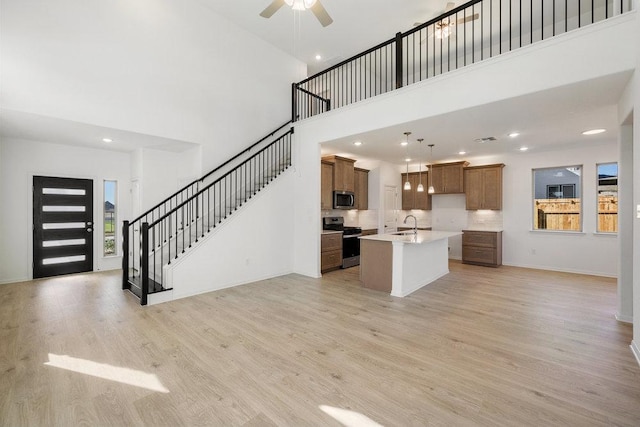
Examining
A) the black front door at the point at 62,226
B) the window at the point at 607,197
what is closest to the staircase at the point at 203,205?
the black front door at the point at 62,226

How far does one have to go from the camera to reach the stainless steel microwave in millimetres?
6988

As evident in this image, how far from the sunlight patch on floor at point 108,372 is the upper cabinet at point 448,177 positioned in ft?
25.3

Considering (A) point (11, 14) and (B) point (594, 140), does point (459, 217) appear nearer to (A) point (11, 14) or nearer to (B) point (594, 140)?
(B) point (594, 140)

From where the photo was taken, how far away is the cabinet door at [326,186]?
670 cm

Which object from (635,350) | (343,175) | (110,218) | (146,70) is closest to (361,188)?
(343,175)

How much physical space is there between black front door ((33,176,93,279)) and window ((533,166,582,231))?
10481 millimetres

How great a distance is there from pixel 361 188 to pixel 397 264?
12.4 feet

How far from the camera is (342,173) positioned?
709 centimetres

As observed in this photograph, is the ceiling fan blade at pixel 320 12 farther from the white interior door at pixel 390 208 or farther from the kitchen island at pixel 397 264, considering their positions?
the white interior door at pixel 390 208

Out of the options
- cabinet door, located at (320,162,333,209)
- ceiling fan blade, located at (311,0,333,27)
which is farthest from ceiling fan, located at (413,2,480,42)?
cabinet door, located at (320,162,333,209)

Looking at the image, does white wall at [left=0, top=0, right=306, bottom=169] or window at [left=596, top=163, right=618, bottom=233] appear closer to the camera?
white wall at [left=0, top=0, right=306, bottom=169]

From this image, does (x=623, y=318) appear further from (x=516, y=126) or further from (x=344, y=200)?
(x=344, y=200)

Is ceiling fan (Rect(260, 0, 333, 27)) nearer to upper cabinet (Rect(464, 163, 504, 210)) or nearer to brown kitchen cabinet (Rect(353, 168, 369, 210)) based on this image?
brown kitchen cabinet (Rect(353, 168, 369, 210))

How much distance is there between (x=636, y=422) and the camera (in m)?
1.85
